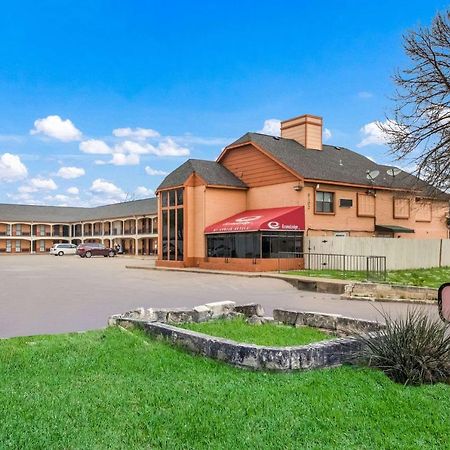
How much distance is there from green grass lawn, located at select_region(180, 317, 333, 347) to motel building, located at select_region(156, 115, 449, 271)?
20900 mm

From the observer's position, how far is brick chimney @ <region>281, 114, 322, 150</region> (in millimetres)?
38750

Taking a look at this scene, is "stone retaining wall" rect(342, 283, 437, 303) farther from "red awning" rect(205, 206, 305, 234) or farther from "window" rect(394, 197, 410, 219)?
"window" rect(394, 197, 410, 219)

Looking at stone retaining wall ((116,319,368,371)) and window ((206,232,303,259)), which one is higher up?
window ((206,232,303,259))

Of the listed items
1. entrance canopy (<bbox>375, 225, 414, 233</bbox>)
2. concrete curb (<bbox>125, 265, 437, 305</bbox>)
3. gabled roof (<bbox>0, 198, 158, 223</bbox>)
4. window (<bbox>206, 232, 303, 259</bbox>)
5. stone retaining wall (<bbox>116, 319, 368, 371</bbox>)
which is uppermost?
gabled roof (<bbox>0, 198, 158, 223</bbox>)

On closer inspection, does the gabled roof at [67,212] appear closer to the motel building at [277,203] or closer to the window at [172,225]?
the window at [172,225]

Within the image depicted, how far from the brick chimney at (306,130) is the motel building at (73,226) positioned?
103ft

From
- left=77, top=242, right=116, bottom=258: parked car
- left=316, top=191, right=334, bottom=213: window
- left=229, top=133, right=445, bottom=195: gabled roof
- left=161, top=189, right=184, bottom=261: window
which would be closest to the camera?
left=316, top=191, right=334, bottom=213: window

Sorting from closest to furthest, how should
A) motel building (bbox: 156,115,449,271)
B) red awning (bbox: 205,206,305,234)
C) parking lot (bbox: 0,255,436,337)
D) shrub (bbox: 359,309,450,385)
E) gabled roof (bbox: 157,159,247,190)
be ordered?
1. shrub (bbox: 359,309,450,385)
2. parking lot (bbox: 0,255,436,337)
3. red awning (bbox: 205,206,305,234)
4. motel building (bbox: 156,115,449,271)
5. gabled roof (bbox: 157,159,247,190)

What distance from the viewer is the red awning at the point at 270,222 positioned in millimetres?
30641

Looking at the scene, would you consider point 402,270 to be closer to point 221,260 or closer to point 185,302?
point 221,260

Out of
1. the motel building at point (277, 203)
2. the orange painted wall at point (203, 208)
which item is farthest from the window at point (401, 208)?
the orange painted wall at point (203, 208)

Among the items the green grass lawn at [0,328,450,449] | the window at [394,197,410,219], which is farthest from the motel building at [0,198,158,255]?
the green grass lawn at [0,328,450,449]

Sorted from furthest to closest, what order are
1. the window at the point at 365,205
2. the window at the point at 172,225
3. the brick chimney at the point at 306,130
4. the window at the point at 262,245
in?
the brick chimney at the point at 306,130, the window at the point at 172,225, the window at the point at 365,205, the window at the point at 262,245

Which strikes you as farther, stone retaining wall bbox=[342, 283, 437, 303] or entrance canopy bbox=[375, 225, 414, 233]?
entrance canopy bbox=[375, 225, 414, 233]
